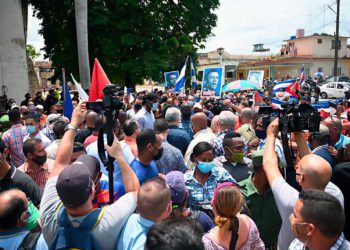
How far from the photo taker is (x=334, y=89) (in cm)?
3047

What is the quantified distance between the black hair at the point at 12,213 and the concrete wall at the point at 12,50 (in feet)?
51.4

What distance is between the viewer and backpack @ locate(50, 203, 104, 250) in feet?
6.89

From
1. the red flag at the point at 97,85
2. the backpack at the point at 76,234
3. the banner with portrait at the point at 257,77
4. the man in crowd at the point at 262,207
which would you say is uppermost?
the banner with portrait at the point at 257,77

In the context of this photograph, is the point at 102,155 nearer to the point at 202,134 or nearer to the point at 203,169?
the point at 203,169

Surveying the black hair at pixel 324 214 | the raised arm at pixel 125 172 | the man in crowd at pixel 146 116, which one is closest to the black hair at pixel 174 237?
the black hair at pixel 324 214

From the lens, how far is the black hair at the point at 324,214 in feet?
6.39

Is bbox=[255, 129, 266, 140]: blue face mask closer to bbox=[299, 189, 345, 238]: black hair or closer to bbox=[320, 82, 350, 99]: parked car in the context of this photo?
bbox=[299, 189, 345, 238]: black hair

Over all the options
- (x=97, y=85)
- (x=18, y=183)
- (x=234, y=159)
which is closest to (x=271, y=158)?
(x=234, y=159)

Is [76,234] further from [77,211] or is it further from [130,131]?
[130,131]

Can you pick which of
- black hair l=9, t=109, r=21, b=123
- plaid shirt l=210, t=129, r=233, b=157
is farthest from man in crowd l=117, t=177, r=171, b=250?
black hair l=9, t=109, r=21, b=123

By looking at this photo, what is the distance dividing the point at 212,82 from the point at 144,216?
890 cm

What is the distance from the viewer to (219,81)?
418 inches

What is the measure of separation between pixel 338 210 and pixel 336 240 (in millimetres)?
178

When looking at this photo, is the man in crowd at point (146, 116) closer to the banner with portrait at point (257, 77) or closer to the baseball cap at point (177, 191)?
the baseball cap at point (177, 191)
